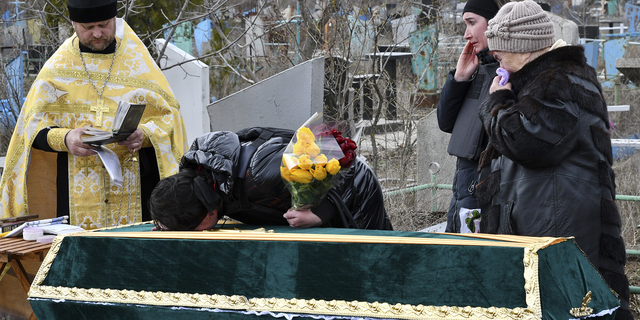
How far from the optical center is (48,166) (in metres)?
3.65

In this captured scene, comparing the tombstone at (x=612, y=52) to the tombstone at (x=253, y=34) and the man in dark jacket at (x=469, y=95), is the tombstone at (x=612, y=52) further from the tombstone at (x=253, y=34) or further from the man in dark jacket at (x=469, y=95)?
the man in dark jacket at (x=469, y=95)

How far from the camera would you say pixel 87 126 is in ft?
11.2

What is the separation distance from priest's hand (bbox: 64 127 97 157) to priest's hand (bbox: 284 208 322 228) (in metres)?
1.41

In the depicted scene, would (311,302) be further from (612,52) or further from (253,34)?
(612,52)

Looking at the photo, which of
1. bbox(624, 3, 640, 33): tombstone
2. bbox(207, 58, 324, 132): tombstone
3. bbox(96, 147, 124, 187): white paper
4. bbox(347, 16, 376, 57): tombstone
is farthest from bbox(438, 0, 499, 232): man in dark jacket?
bbox(624, 3, 640, 33): tombstone

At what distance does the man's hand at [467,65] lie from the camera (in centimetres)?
309

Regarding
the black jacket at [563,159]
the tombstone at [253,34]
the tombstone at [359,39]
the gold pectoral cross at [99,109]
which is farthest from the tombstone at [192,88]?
the black jacket at [563,159]

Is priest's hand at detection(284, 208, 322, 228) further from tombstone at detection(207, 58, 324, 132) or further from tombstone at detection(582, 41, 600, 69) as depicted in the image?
tombstone at detection(582, 41, 600, 69)

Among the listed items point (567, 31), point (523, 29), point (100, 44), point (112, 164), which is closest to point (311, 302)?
point (523, 29)

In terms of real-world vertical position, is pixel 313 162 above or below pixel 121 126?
below

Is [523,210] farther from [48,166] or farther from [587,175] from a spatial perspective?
[48,166]

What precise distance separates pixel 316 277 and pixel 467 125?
4.65 feet

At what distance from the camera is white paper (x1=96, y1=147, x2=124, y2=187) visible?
3182mm

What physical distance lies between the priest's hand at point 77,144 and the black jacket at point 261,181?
3.14 feet
